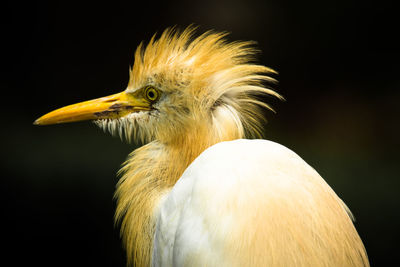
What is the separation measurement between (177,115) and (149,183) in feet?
0.58

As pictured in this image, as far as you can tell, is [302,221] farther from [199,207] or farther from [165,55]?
[165,55]

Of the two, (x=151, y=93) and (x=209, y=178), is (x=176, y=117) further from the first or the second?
(x=209, y=178)

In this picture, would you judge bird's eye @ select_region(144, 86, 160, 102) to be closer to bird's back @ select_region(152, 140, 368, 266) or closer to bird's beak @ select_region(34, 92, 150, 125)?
bird's beak @ select_region(34, 92, 150, 125)

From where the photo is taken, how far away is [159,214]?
0.82 meters

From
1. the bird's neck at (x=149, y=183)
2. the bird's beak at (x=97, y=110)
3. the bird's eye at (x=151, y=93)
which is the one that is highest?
the bird's eye at (x=151, y=93)

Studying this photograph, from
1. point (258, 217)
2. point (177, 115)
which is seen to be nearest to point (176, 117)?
point (177, 115)

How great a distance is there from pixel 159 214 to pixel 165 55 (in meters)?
0.36

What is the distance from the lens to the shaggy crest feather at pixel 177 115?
2.80ft

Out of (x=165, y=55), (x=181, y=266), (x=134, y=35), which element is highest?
(x=134, y=35)

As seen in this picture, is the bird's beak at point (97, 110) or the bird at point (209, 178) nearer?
the bird at point (209, 178)

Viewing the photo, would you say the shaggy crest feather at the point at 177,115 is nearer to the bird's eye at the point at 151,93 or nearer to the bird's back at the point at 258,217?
the bird's eye at the point at 151,93

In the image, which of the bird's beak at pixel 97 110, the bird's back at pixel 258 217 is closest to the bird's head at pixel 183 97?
the bird's beak at pixel 97 110

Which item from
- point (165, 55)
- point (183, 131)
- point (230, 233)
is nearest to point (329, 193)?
point (230, 233)

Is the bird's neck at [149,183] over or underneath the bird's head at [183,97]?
underneath
